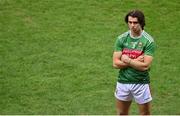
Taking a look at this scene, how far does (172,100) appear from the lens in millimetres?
9695

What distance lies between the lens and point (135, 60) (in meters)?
7.07

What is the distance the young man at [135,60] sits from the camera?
7051 mm

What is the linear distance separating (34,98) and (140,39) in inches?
129

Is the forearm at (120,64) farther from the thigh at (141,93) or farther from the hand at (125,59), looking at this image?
the thigh at (141,93)

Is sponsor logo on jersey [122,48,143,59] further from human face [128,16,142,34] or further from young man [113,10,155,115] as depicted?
human face [128,16,142,34]

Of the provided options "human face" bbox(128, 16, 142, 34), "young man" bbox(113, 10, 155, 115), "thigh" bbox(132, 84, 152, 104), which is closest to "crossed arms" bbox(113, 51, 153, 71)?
"young man" bbox(113, 10, 155, 115)

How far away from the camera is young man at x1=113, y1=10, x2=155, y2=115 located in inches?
278

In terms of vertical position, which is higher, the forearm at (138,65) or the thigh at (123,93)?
the forearm at (138,65)

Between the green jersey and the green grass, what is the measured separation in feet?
6.79

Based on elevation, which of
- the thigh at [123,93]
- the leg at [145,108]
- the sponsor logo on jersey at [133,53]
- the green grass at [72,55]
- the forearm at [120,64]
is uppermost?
the sponsor logo on jersey at [133,53]

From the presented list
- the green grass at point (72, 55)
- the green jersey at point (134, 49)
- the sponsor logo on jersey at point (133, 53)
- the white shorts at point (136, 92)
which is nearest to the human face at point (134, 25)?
the green jersey at point (134, 49)

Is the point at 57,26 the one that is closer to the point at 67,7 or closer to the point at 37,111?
the point at 67,7

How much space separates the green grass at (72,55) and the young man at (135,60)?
1965 millimetres

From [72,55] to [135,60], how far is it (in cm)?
470
